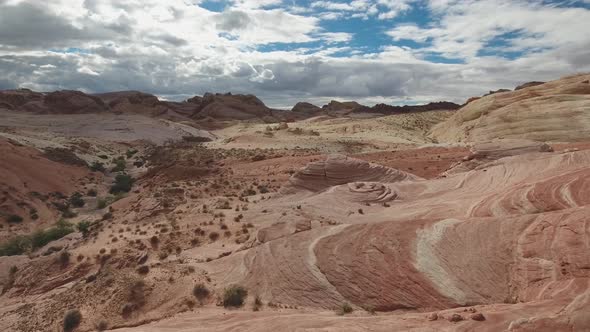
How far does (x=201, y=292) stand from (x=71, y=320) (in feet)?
12.7

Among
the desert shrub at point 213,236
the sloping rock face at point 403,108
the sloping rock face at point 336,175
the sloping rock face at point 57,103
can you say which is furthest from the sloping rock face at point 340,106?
the desert shrub at point 213,236

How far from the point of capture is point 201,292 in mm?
14273

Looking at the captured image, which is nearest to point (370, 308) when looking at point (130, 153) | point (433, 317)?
point (433, 317)

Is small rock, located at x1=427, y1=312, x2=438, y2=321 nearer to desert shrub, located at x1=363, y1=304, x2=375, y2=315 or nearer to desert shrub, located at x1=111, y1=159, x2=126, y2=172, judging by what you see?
desert shrub, located at x1=363, y1=304, x2=375, y2=315

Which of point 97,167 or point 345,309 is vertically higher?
point 345,309

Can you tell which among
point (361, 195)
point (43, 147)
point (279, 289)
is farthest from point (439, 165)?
point (43, 147)

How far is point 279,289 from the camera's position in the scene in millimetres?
13477

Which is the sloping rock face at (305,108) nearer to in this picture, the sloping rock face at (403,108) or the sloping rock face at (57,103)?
the sloping rock face at (403,108)

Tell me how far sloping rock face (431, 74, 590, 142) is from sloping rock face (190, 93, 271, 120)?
8265 cm

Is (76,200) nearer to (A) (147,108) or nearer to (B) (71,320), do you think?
(B) (71,320)

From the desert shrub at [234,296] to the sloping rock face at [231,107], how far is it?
123866 mm

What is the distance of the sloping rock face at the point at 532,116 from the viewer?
152ft

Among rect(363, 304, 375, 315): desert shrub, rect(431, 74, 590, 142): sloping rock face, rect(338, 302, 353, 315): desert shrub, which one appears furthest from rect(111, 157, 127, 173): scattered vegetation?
rect(363, 304, 375, 315): desert shrub

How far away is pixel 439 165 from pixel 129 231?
2259 cm
